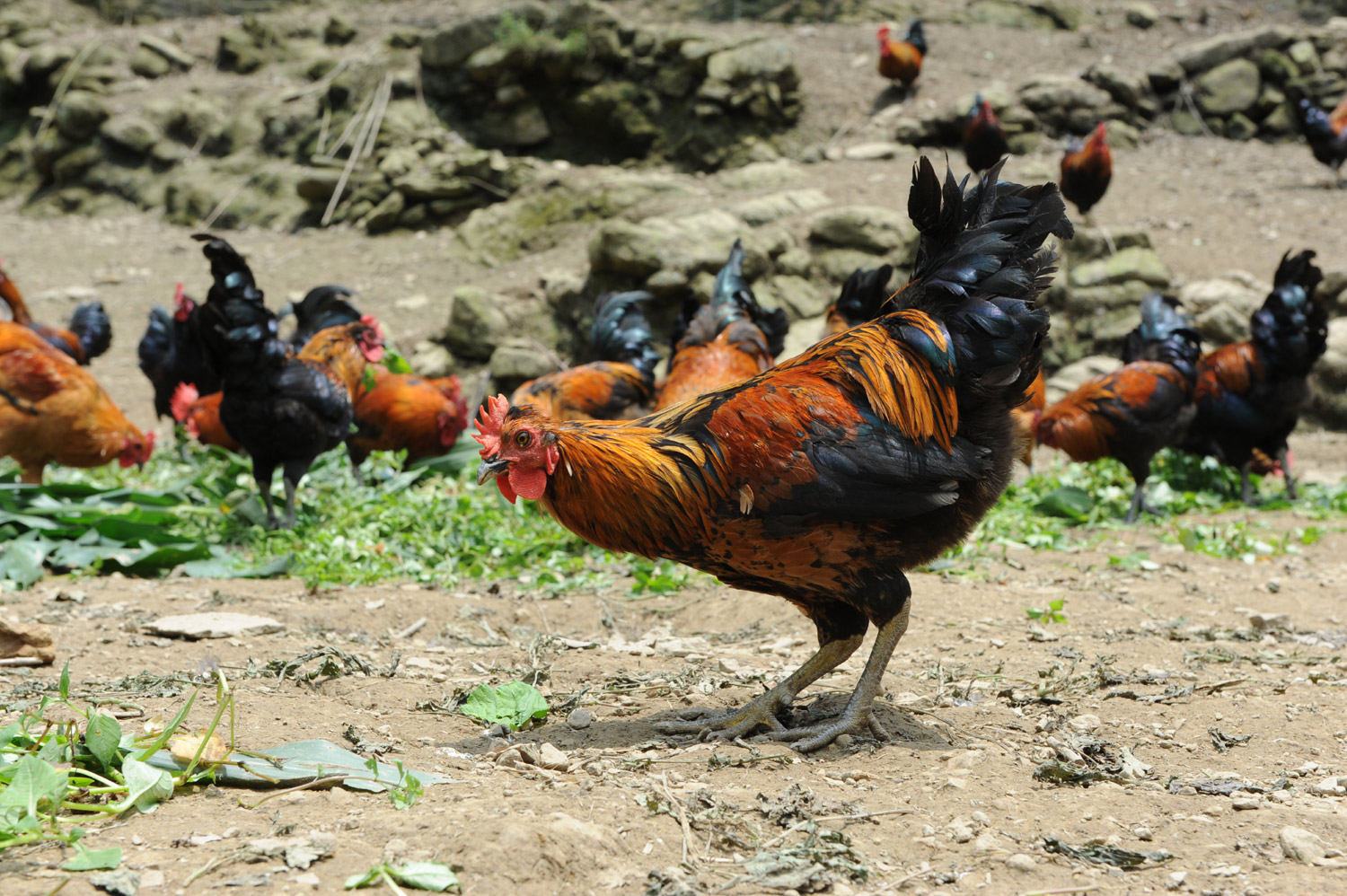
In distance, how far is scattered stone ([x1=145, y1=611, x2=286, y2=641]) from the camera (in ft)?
15.8

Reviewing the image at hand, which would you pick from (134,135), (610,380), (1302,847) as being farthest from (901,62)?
(1302,847)

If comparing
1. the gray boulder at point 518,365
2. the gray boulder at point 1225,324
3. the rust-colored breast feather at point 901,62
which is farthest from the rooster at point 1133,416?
the rust-colored breast feather at point 901,62

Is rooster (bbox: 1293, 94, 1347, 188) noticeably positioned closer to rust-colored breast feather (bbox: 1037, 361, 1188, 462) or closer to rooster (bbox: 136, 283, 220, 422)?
rust-colored breast feather (bbox: 1037, 361, 1188, 462)

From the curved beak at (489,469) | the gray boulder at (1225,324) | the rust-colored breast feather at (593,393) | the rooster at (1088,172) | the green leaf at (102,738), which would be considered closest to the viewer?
the green leaf at (102,738)

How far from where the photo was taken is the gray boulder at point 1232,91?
56.1 ft

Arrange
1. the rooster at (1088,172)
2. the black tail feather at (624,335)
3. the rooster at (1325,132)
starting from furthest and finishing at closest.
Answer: the rooster at (1325,132) → the rooster at (1088,172) → the black tail feather at (624,335)

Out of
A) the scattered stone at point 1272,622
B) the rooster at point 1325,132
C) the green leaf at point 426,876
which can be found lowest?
the scattered stone at point 1272,622

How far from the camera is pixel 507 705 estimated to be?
153 inches

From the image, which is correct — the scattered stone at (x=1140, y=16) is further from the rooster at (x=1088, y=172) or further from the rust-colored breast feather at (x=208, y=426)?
the rust-colored breast feather at (x=208, y=426)

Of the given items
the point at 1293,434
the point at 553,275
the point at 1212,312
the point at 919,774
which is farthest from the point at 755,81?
the point at 919,774

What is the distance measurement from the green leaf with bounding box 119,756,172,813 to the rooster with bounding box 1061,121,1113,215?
12148 millimetres

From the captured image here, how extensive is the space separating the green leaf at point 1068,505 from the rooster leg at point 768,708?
4875mm

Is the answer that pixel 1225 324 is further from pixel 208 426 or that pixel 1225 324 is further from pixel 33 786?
pixel 33 786

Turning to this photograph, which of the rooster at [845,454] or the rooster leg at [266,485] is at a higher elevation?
the rooster at [845,454]
